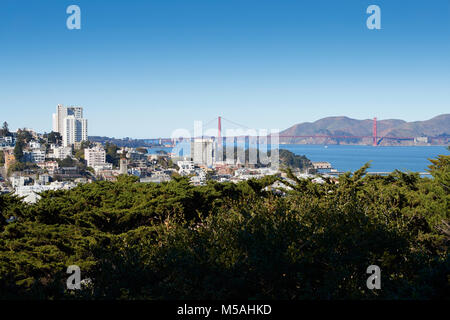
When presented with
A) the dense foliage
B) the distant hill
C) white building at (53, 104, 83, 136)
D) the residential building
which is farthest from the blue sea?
white building at (53, 104, 83, 136)

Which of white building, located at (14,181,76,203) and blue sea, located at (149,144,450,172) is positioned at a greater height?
blue sea, located at (149,144,450,172)

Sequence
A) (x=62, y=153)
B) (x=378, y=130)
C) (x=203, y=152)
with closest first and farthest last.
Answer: (x=62, y=153) < (x=203, y=152) < (x=378, y=130)

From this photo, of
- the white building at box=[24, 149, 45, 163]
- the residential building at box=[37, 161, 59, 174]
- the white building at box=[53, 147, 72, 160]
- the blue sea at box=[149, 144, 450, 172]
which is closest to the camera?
the blue sea at box=[149, 144, 450, 172]

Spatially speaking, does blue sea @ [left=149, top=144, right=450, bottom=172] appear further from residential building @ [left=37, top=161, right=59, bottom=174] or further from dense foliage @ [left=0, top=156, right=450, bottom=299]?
residential building @ [left=37, top=161, right=59, bottom=174]

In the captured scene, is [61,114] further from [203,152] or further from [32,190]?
[32,190]

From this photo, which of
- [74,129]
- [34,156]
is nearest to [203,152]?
[34,156]
